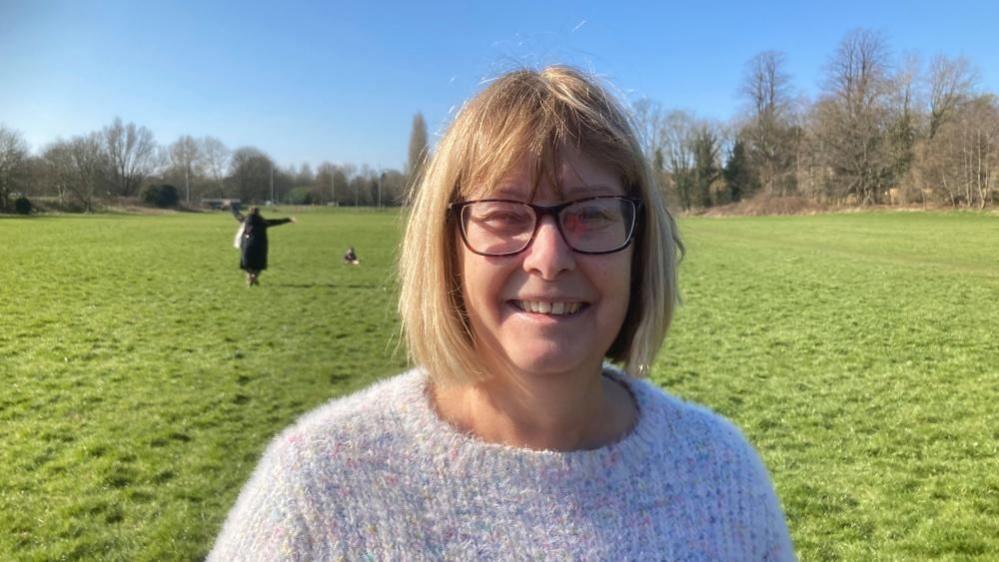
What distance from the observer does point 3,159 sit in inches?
1886

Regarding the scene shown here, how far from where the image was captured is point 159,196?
87062mm

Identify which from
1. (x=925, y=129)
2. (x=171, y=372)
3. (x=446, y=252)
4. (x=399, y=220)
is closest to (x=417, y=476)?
(x=446, y=252)

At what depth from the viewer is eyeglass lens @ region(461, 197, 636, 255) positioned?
151cm

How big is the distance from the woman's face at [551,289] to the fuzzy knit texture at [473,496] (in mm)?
239

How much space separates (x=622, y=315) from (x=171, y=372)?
901 centimetres

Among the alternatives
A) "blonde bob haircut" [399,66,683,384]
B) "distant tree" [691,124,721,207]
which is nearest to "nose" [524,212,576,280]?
Result: "blonde bob haircut" [399,66,683,384]

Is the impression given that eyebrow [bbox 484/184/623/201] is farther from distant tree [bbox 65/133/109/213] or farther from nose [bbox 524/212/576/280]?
distant tree [bbox 65/133/109/213]

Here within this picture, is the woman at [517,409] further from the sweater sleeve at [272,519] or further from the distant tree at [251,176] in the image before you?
the distant tree at [251,176]

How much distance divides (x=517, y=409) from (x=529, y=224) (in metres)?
0.44

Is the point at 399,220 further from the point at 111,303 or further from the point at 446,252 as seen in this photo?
the point at 111,303

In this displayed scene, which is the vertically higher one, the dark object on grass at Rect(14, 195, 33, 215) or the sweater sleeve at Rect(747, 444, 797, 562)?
the dark object on grass at Rect(14, 195, 33, 215)

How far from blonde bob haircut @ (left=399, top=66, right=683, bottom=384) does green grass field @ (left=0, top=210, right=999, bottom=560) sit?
0.43 m

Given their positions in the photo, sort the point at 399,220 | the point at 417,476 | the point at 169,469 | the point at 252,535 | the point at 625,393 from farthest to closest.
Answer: the point at 169,469 < the point at 399,220 < the point at 625,393 < the point at 417,476 < the point at 252,535

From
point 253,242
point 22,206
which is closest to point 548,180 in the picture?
point 253,242
